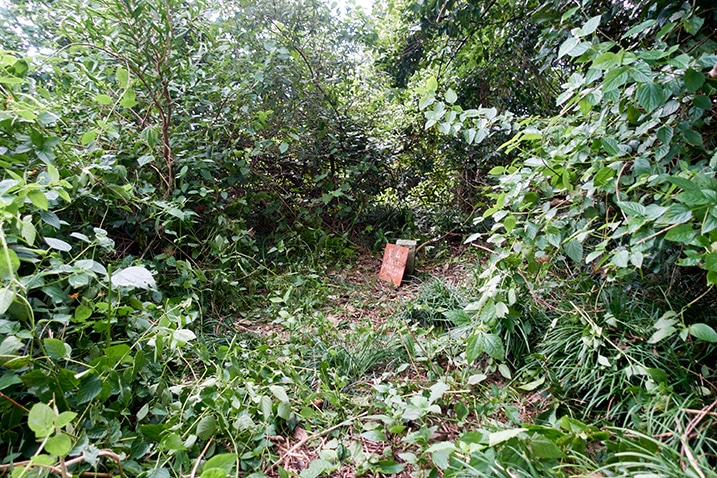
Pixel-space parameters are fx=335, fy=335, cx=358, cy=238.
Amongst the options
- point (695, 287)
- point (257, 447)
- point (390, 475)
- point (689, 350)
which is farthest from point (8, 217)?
point (695, 287)

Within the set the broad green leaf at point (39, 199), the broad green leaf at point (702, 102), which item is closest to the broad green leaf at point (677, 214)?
the broad green leaf at point (702, 102)

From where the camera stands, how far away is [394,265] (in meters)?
2.87

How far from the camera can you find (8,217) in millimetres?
827

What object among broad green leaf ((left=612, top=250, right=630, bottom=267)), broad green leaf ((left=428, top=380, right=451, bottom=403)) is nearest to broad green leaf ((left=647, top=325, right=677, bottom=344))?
broad green leaf ((left=612, top=250, right=630, bottom=267))

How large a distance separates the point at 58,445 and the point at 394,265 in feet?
7.84

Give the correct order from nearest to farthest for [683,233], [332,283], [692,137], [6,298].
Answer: [6,298] < [683,233] < [692,137] < [332,283]

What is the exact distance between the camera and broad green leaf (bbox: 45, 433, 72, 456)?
26.0 inches

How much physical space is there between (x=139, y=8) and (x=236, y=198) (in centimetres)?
143

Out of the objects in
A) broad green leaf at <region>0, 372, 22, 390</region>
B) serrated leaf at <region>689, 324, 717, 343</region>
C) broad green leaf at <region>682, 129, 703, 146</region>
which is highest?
broad green leaf at <region>682, 129, 703, 146</region>

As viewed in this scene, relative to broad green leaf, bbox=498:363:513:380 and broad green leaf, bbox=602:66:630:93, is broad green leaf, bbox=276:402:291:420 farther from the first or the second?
broad green leaf, bbox=602:66:630:93

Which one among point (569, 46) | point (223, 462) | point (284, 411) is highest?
point (569, 46)

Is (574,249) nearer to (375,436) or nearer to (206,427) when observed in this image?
(375,436)

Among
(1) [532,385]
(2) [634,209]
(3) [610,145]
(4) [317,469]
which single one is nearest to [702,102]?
(3) [610,145]

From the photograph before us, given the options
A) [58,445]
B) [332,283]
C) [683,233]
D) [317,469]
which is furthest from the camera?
[332,283]
